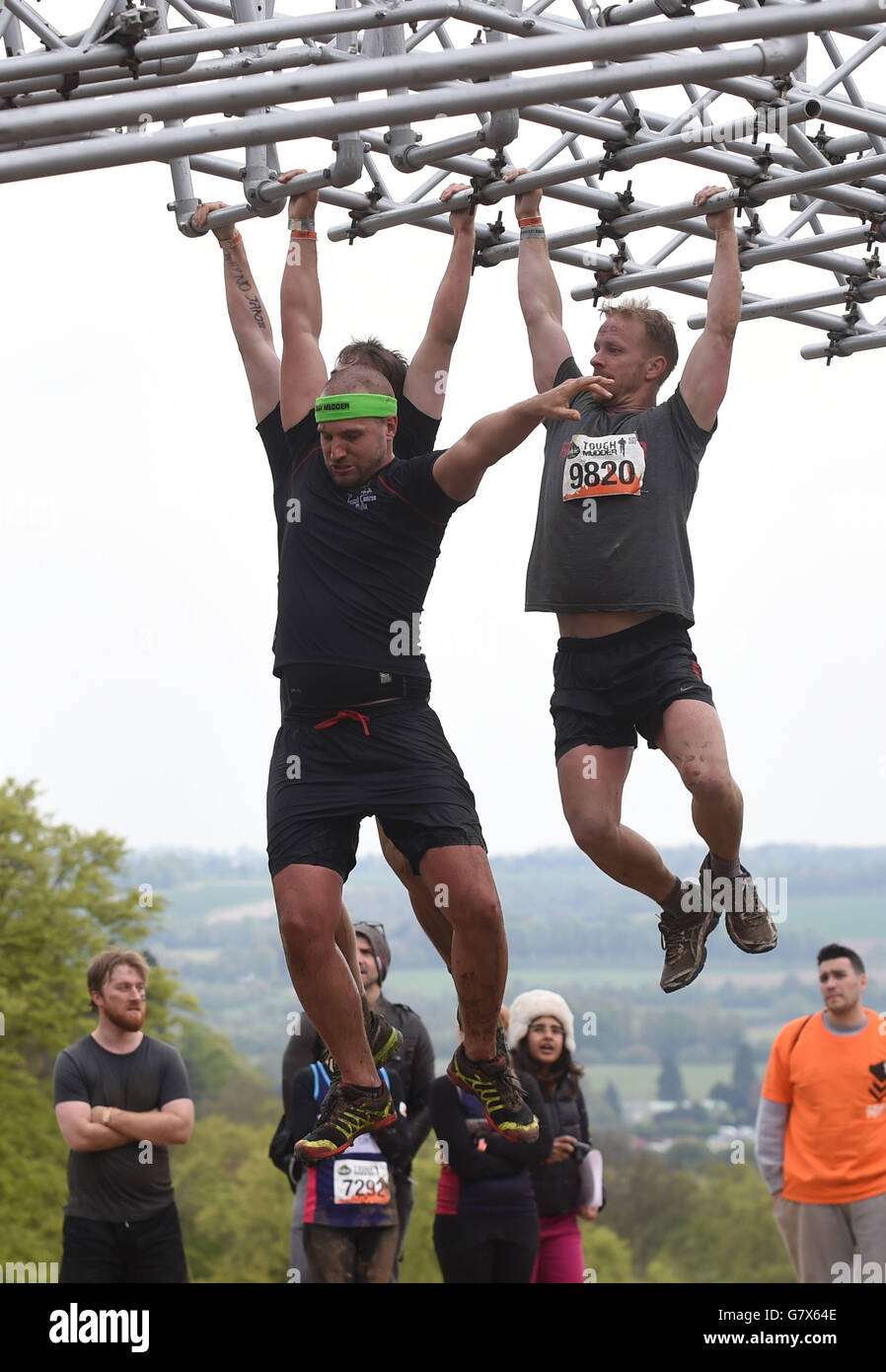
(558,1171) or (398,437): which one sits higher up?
(398,437)

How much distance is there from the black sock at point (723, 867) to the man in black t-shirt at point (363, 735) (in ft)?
3.34

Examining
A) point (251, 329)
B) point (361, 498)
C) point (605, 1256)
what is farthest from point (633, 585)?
point (605, 1256)

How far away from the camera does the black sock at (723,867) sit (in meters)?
6.15

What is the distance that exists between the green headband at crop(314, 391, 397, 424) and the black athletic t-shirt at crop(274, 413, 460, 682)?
0.20 metres

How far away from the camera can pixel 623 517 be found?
598cm

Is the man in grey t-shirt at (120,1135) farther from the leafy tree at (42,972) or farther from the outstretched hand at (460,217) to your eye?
the leafy tree at (42,972)

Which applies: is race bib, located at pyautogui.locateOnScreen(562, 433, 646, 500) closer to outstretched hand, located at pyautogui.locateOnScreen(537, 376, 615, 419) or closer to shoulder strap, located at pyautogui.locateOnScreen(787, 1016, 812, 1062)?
outstretched hand, located at pyautogui.locateOnScreen(537, 376, 615, 419)

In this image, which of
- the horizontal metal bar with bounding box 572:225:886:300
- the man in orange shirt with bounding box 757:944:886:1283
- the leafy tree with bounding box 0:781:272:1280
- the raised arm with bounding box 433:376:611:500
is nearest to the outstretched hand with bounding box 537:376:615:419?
the raised arm with bounding box 433:376:611:500

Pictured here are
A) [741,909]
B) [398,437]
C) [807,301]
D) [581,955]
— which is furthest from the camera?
[581,955]

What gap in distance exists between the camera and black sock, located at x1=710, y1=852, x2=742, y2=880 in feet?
20.2

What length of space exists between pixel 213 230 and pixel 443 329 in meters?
0.94

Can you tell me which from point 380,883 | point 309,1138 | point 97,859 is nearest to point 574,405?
point 309,1138

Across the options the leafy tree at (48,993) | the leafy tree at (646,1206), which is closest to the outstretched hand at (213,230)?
the leafy tree at (48,993)

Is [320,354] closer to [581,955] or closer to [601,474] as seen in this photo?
[601,474]
